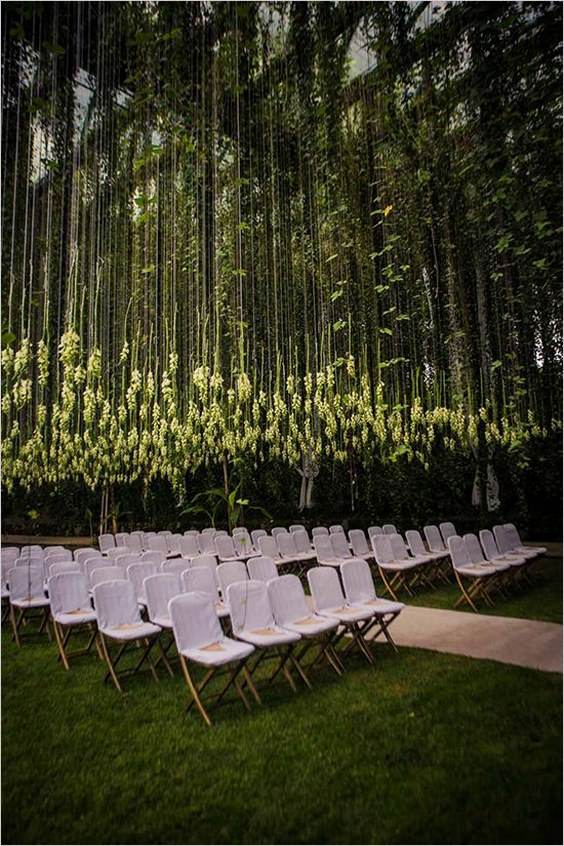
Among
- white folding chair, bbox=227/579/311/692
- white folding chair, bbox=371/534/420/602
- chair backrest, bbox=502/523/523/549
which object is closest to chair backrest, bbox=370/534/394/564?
white folding chair, bbox=371/534/420/602

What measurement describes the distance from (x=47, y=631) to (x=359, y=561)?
3.59 meters

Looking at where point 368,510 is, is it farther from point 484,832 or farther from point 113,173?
point 484,832

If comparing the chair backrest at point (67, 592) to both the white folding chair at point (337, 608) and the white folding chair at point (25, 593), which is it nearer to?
the white folding chair at point (25, 593)

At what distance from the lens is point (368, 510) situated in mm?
12570

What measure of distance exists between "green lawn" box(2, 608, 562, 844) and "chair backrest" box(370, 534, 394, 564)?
2.92 m

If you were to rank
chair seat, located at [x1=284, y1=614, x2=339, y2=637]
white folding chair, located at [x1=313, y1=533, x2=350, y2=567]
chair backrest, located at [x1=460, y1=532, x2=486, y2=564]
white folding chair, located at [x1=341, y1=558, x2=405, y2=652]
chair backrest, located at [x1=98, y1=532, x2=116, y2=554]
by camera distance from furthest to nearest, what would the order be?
chair backrest, located at [x1=98, y1=532, x2=116, y2=554] → white folding chair, located at [x1=313, y1=533, x2=350, y2=567] → chair backrest, located at [x1=460, y1=532, x2=486, y2=564] → white folding chair, located at [x1=341, y1=558, x2=405, y2=652] → chair seat, located at [x1=284, y1=614, x2=339, y2=637]

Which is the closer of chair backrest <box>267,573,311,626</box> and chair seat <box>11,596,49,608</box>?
chair backrest <box>267,573,311,626</box>

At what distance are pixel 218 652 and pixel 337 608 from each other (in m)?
1.47

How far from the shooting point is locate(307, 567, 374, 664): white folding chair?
461 centimetres

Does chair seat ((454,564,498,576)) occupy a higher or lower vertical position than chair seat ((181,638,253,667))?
higher

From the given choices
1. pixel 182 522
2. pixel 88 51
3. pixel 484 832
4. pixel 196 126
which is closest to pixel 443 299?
pixel 196 126

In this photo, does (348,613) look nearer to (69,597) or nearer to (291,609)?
(291,609)

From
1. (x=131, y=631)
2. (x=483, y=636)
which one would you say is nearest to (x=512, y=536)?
(x=483, y=636)

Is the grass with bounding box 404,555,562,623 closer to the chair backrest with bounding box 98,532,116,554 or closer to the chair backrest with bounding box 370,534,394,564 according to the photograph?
the chair backrest with bounding box 370,534,394,564
